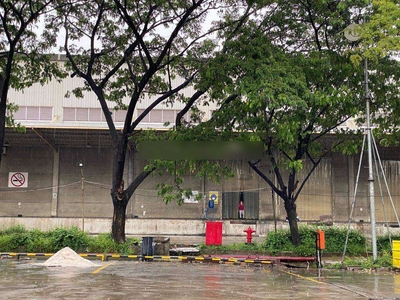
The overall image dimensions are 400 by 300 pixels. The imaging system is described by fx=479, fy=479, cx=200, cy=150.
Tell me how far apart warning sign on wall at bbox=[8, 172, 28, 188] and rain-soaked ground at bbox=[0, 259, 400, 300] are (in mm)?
24602

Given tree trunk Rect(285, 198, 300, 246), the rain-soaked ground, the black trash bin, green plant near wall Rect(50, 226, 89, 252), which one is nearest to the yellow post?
the rain-soaked ground

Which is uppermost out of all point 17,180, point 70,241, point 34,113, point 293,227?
point 34,113

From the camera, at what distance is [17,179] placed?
39.9 m

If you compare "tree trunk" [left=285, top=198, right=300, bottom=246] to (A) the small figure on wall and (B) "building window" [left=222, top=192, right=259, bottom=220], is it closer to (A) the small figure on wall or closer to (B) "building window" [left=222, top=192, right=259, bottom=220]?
(A) the small figure on wall

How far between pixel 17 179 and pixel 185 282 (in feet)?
103

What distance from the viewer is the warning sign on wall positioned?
39844mm

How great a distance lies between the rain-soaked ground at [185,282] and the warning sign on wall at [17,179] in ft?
80.7

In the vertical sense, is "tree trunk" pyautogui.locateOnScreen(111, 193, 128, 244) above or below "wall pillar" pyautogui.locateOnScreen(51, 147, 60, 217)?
below

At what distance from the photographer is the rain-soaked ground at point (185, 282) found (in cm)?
1016

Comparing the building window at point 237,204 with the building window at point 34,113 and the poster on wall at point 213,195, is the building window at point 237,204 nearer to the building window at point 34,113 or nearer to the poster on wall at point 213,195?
the poster on wall at point 213,195

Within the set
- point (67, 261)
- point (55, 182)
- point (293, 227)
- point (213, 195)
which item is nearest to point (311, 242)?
point (293, 227)

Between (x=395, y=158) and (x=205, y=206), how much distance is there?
1685cm

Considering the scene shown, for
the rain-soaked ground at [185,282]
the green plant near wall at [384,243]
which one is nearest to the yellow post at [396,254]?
the rain-soaked ground at [185,282]

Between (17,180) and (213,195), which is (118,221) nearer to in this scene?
(213,195)
